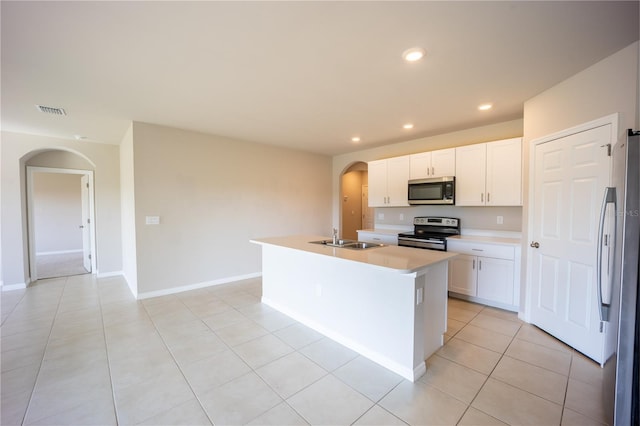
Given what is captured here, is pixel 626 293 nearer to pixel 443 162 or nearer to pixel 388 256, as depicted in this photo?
pixel 388 256

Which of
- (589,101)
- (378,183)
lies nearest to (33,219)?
(378,183)

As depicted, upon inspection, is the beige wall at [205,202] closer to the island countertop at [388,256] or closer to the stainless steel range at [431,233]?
the island countertop at [388,256]

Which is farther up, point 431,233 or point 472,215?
point 472,215

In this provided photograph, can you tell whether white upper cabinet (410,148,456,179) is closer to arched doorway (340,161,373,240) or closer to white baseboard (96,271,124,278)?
arched doorway (340,161,373,240)

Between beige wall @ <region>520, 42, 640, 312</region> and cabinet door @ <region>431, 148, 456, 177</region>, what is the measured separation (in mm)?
A: 1046

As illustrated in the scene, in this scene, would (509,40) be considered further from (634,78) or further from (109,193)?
(109,193)

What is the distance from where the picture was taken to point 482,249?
3.54 metres

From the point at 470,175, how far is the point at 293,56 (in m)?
3.09

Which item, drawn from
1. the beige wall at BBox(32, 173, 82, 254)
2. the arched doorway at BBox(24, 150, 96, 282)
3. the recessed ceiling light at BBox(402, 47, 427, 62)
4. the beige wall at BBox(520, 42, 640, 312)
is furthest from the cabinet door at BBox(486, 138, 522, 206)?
the beige wall at BBox(32, 173, 82, 254)

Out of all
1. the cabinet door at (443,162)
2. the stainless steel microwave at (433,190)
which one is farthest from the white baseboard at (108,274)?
the cabinet door at (443,162)

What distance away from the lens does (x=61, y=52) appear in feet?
6.69

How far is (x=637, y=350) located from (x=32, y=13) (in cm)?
Result: 401

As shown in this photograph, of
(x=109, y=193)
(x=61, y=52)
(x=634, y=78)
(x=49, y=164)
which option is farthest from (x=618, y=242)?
(x=49, y=164)

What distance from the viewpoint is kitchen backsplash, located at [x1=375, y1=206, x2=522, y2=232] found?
381 centimetres
